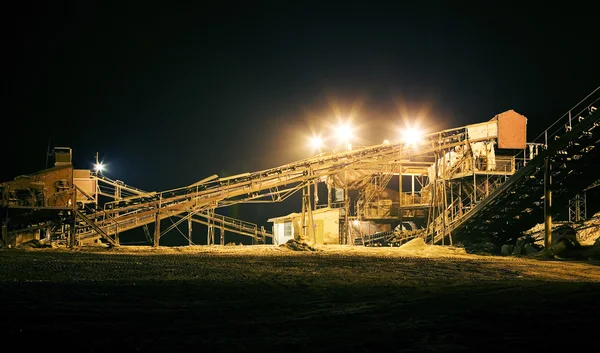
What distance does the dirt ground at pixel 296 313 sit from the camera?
506cm

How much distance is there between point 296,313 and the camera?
6668 millimetres

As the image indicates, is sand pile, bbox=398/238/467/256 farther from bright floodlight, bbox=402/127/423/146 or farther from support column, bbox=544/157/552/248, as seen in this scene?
bright floodlight, bbox=402/127/423/146

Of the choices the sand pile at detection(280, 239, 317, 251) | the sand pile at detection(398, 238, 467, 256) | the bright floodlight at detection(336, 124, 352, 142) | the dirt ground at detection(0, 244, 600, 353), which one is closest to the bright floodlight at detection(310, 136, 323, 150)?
the bright floodlight at detection(336, 124, 352, 142)

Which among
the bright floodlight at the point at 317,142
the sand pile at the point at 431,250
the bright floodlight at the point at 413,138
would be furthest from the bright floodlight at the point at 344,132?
the sand pile at the point at 431,250

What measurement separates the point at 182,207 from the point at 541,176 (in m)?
18.0

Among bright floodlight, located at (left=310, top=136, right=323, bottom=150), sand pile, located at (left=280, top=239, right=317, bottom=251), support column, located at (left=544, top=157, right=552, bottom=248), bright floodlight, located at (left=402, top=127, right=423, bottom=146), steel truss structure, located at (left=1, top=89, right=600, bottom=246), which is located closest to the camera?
support column, located at (left=544, top=157, right=552, bottom=248)

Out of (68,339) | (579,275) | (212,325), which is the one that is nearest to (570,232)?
(579,275)

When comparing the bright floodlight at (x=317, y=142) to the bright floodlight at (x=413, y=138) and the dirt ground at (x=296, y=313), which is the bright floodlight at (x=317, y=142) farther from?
the dirt ground at (x=296, y=313)

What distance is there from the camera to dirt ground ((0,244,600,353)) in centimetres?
506

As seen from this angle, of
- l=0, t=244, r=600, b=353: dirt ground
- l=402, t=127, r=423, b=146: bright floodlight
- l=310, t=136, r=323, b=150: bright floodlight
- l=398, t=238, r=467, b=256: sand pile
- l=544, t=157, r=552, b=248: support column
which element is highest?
l=310, t=136, r=323, b=150: bright floodlight

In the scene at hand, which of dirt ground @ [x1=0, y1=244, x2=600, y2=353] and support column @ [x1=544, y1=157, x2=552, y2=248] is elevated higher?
support column @ [x1=544, y1=157, x2=552, y2=248]

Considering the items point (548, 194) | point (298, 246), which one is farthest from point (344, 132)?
point (548, 194)

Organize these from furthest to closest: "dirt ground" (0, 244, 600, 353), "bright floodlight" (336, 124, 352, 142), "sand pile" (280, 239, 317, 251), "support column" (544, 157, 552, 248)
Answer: "bright floodlight" (336, 124, 352, 142), "sand pile" (280, 239, 317, 251), "support column" (544, 157, 552, 248), "dirt ground" (0, 244, 600, 353)

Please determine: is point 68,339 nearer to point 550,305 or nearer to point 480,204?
point 550,305
